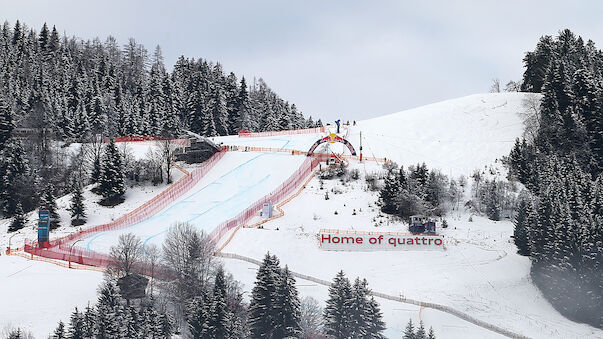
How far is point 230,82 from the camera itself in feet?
318

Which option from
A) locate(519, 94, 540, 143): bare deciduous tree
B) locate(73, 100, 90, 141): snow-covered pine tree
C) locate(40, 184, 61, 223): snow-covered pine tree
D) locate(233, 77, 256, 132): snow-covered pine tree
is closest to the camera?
locate(40, 184, 61, 223): snow-covered pine tree

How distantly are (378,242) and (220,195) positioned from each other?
18.9 meters

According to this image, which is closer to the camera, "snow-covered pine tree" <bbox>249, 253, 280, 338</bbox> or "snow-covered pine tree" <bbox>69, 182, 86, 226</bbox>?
"snow-covered pine tree" <bbox>249, 253, 280, 338</bbox>

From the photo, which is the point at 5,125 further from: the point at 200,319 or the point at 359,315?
the point at 359,315

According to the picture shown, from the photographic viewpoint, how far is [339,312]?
32281mm

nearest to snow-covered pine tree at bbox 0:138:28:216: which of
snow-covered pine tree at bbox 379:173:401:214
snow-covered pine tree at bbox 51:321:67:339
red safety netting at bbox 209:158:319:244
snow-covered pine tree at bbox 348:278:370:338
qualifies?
red safety netting at bbox 209:158:319:244

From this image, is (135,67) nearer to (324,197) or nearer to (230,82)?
(230,82)

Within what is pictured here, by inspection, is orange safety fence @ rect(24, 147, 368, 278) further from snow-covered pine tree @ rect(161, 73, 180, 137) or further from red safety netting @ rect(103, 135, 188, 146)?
snow-covered pine tree @ rect(161, 73, 180, 137)

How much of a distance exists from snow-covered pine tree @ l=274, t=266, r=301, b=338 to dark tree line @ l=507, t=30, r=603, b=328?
18183 millimetres

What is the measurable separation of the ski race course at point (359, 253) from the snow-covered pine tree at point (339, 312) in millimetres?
3901

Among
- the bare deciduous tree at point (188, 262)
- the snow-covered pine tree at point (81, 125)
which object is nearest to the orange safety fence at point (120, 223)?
the bare deciduous tree at point (188, 262)

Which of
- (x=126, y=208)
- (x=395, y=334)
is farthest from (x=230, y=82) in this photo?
(x=395, y=334)

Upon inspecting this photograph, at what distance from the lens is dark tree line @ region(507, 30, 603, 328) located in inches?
1497

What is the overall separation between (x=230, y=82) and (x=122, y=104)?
17.7 m
